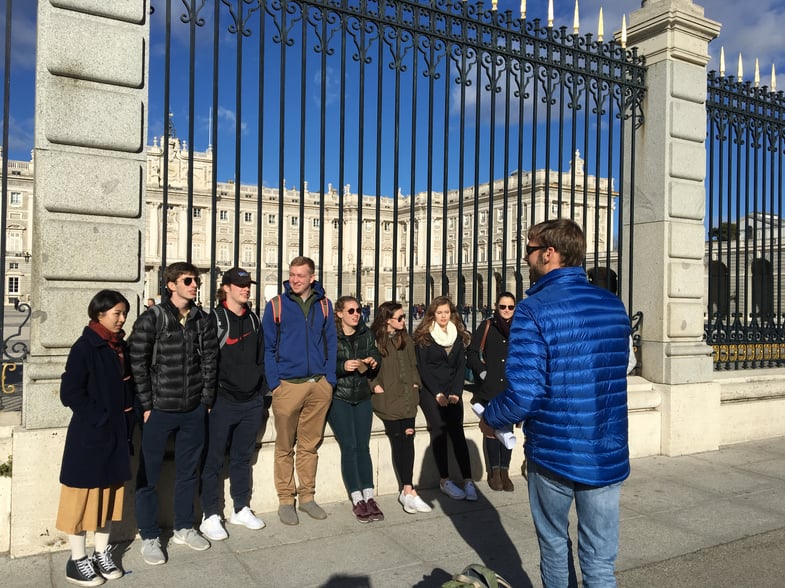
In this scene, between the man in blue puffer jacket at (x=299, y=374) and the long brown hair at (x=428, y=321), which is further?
the long brown hair at (x=428, y=321)

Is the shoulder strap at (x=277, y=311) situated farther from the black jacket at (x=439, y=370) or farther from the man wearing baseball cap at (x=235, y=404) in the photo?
the black jacket at (x=439, y=370)

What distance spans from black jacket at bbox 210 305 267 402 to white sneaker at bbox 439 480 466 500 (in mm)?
2027

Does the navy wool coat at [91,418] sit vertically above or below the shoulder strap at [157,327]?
below

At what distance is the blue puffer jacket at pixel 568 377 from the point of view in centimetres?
298

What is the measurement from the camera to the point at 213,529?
4969 millimetres

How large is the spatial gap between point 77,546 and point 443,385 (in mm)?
3141

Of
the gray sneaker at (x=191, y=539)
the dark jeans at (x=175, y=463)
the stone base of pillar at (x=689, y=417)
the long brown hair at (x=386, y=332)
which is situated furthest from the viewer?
the stone base of pillar at (x=689, y=417)

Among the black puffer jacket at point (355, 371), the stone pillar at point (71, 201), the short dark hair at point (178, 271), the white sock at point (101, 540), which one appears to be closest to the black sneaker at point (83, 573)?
the white sock at point (101, 540)

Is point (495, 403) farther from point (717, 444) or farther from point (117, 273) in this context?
point (717, 444)

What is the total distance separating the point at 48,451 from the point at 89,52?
9.12 feet

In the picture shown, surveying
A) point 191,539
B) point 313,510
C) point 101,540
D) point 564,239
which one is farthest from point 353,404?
point 564,239

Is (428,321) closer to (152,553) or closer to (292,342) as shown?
(292,342)

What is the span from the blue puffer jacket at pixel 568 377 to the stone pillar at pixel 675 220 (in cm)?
527

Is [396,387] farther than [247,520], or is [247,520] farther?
[396,387]
